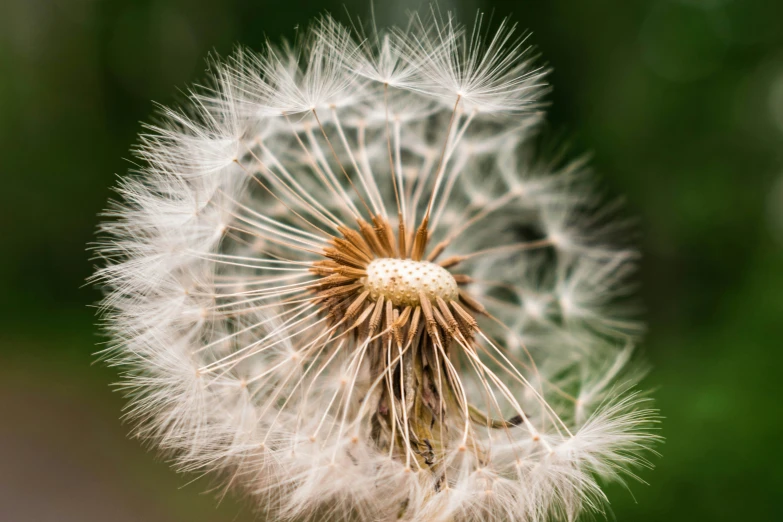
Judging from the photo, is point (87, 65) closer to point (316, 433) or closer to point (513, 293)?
point (513, 293)

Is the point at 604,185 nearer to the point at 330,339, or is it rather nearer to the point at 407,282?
the point at 407,282

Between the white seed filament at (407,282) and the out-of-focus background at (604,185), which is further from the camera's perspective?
the out-of-focus background at (604,185)

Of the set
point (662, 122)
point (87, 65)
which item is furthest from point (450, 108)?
point (87, 65)

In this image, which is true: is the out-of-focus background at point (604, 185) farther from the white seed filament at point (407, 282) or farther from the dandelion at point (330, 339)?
the white seed filament at point (407, 282)

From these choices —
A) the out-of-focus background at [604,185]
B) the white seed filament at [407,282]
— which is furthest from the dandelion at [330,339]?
the out-of-focus background at [604,185]

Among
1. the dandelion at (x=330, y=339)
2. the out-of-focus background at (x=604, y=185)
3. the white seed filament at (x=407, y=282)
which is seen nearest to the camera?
the dandelion at (x=330, y=339)

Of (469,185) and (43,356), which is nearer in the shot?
(469,185)

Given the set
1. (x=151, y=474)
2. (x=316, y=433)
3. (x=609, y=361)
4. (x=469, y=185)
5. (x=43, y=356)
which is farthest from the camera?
(x=43, y=356)
